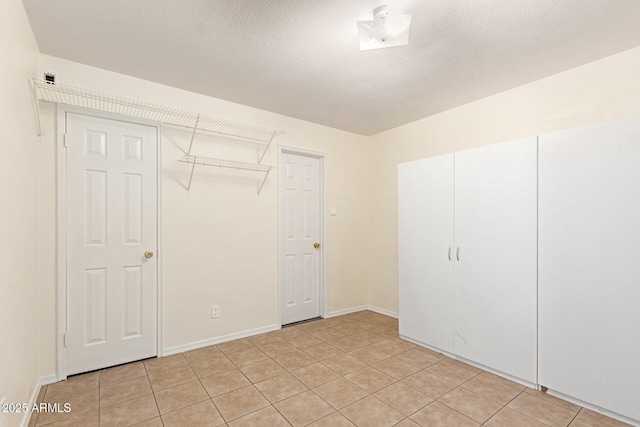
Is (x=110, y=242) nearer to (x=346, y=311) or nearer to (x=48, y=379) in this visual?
(x=48, y=379)

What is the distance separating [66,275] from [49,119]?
118cm

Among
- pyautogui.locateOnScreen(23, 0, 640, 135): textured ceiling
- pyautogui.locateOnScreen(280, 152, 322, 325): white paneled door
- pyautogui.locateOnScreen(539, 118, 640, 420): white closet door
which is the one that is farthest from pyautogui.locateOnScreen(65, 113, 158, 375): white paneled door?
pyautogui.locateOnScreen(539, 118, 640, 420): white closet door

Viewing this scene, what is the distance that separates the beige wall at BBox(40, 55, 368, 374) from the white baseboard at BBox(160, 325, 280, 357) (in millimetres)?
26

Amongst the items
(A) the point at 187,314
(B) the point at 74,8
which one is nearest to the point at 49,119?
(B) the point at 74,8

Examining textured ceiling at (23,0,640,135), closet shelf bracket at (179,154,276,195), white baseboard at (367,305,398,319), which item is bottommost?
white baseboard at (367,305,398,319)

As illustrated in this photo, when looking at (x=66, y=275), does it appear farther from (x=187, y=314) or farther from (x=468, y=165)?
(x=468, y=165)

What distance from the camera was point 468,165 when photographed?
8.75 ft

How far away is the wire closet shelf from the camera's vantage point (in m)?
2.28

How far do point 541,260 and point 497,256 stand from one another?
0.30 metres

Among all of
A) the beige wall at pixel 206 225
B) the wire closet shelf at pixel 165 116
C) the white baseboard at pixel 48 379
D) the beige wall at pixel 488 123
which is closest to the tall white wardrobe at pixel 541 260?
the beige wall at pixel 488 123

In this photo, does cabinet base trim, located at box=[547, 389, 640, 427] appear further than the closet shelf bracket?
No

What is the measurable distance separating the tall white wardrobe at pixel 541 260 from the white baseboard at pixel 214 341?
1622 mm

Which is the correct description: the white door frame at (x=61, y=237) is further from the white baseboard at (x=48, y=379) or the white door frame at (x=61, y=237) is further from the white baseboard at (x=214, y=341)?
the white baseboard at (x=214, y=341)

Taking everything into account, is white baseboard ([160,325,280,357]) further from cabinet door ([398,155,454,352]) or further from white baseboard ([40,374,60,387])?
cabinet door ([398,155,454,352])
